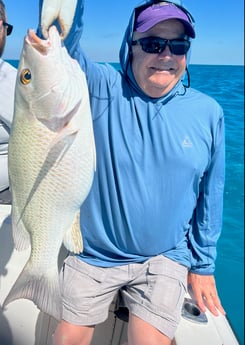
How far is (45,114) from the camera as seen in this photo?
1150 millimetres

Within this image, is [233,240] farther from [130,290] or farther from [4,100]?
[4,100]

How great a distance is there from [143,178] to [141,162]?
79 millimetres

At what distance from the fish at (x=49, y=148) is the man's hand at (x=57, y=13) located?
26 millimetres

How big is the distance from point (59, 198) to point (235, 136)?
1047 centimetres

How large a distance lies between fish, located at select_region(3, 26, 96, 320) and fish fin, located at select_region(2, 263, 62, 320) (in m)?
0.06

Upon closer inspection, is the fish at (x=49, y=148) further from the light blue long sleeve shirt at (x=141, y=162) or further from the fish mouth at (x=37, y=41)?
the light blue long sleeve shirt at (x=141, y=162)

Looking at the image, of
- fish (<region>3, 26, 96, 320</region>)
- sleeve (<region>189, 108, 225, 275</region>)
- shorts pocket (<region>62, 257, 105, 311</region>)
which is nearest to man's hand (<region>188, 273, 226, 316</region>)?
sleeve (<region>189, 108, 225, 275</region>)

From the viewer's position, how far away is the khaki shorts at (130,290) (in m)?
1.69

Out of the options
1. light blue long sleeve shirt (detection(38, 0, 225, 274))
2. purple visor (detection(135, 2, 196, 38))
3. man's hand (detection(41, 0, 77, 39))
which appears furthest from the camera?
light blue long sleeve shirt (detection(38, 0, 225, 274))

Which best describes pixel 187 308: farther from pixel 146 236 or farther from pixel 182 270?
pixel 146 236

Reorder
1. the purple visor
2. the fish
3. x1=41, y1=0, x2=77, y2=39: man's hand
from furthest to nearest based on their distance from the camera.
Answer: the purple visor < the fish < x1=41, y1=0, x2=77, y2=39: man's hand

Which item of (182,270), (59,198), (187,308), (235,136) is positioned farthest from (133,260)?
(235,136)

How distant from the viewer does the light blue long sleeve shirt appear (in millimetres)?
1676

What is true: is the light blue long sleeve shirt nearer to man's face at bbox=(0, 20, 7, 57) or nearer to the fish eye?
Answer: the fish eye
